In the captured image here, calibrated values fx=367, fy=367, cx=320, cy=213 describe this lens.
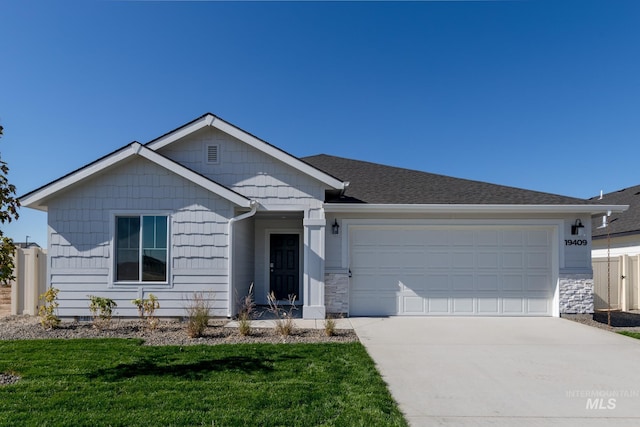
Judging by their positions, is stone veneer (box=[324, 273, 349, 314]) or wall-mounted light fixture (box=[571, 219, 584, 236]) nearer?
stone veneer (box=[324, 273, 349, 314])

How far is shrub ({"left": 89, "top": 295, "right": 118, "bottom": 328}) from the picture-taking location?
771 centimetres

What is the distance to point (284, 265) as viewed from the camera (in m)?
11.4

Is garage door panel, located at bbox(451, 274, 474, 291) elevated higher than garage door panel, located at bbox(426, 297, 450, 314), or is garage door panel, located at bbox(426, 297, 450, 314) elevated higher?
garage door panel, located at bbox(451, 274, 474, 291)

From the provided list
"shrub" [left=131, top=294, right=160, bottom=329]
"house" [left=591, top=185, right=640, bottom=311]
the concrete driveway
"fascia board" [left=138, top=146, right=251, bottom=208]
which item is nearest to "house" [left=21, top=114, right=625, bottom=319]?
"fascia board" [left=138, top=146, right=251, bottom=208]

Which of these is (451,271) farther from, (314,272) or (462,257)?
(314,272)

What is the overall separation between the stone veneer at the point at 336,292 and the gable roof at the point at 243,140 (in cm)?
Result: 225

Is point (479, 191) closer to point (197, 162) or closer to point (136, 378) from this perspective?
point (197, 162)

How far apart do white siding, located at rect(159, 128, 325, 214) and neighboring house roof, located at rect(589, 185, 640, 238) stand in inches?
384

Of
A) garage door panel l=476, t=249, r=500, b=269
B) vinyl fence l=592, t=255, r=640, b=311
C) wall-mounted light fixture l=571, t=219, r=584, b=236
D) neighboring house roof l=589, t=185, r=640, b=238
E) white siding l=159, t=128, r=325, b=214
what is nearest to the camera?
white siding l=159, t=128, r=325, b=214

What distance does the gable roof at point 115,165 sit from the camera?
8.23 meters

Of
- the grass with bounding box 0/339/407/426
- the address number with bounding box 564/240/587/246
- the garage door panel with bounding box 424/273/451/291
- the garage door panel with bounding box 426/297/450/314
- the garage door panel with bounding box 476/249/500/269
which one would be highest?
the address number with bounding box 564/240/587/246

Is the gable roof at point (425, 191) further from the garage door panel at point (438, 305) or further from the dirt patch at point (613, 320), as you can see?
the dirt patch at point (613, 320)

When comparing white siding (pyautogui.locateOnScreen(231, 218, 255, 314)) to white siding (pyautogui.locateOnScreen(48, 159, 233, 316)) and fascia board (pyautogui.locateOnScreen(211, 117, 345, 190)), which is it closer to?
white siding (pyautogui.locateOnScreen(48, 159, 233, 316))

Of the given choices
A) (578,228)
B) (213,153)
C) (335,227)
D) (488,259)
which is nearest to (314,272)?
(335,227)
